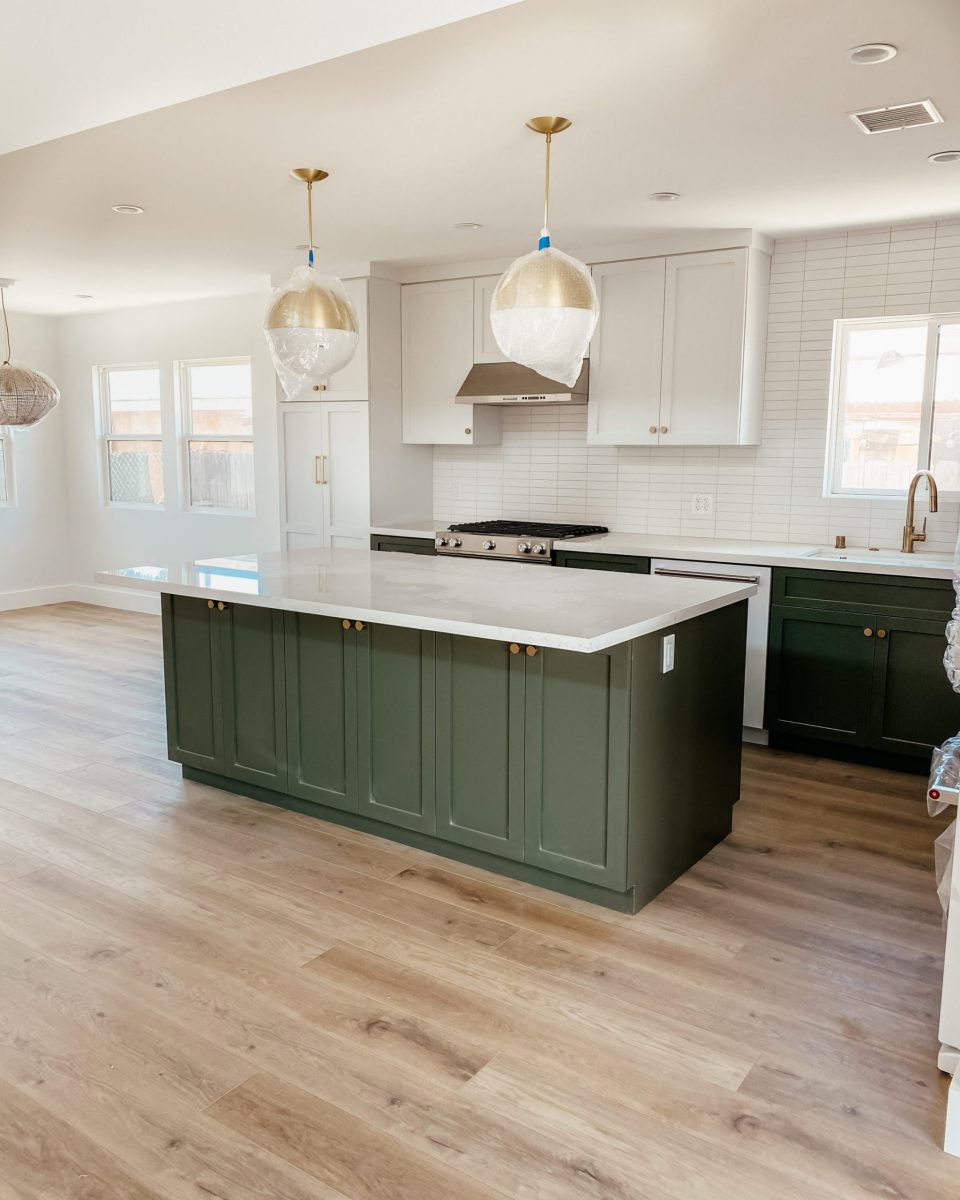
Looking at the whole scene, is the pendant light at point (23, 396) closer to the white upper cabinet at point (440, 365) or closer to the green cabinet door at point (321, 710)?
the white upper cabinet at point (440, 365)

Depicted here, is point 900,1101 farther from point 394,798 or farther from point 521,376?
point 521,376

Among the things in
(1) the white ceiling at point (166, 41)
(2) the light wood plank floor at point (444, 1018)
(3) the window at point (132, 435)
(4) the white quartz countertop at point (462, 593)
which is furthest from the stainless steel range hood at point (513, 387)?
(3) the window at point (132, 435)

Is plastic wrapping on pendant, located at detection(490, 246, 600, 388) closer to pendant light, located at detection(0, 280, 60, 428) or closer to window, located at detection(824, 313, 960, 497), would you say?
window, located at detection(824, 313, 960, 497)

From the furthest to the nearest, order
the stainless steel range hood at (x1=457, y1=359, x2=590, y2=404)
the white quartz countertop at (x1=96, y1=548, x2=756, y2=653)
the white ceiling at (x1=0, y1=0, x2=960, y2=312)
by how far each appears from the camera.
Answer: the stainless steel range hood at (x1=457, y1=359, x2=590, y2=404)
the white quartz countertop at (x1=96, y1=548, x2=756, y2=653)
the white ceiling at (x1=0, y1=0, x2=960, y2=312)

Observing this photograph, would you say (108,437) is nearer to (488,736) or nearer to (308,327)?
(308,327)

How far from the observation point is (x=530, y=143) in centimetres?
332

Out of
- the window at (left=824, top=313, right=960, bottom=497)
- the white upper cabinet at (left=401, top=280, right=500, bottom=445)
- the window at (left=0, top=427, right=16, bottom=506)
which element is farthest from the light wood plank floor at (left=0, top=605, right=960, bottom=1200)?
the window at (left=0, top=427, right=16, bottom=506)

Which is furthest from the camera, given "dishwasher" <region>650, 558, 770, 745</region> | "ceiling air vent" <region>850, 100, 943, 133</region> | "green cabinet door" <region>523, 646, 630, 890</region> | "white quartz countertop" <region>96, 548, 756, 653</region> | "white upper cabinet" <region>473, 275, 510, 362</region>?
"white upper cabinet" <region>473, 275, 510, 362</region>

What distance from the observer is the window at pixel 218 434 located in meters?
7.04

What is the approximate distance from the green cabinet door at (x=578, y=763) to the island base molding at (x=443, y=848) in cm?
7

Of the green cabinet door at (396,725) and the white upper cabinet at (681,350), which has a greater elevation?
the white upper cabinet at (681,350)

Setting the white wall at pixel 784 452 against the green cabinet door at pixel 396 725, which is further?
the white wall at pixel 784 452

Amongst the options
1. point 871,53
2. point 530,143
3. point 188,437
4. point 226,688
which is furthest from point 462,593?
point 188,437

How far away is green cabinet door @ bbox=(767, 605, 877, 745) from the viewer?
13.7 ft
